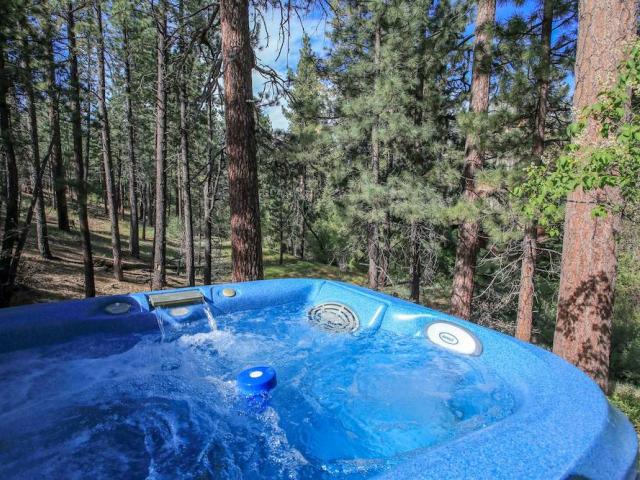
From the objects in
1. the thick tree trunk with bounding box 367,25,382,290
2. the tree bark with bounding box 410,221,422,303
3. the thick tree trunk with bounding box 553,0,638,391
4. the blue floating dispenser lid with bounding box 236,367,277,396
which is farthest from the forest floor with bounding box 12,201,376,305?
the thick tree trunk with bounding box 553,0,638,391

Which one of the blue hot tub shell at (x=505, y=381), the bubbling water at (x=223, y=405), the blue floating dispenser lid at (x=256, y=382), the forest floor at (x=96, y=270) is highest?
the blue hot tub shell at (x=505, y=381)

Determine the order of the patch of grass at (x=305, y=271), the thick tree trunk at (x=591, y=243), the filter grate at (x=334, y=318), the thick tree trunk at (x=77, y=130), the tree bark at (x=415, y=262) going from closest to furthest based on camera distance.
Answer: the thick tree trunk at (x=591, y=243), the filter grate at (x=334, y=318), the thick tree trunk at (x=77, y=130), the tree bark at (x=415, y=262), the patch of grass at (x=305, y=271)

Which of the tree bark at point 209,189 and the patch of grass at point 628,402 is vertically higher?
the tree bark at point 209,189

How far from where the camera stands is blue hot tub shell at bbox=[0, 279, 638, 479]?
1296mm

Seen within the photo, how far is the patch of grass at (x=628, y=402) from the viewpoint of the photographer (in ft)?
9.97

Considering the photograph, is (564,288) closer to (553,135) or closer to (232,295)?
(232,295)

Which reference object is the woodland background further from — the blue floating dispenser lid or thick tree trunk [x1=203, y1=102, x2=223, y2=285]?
the blue floating dispenser lid

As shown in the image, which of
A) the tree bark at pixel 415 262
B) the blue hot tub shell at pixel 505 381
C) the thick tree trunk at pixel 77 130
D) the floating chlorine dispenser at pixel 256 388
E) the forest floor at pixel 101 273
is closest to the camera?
the blue hot tub shell at pixel 505 381

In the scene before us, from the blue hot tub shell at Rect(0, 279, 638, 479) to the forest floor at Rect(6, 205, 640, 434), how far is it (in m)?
1.50

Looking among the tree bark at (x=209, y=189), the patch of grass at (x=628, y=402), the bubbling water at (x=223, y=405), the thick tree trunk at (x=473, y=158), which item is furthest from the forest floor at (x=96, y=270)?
the patch of grass at (x=628, y=402)

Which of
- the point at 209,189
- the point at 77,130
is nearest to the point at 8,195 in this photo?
the point at 77,130

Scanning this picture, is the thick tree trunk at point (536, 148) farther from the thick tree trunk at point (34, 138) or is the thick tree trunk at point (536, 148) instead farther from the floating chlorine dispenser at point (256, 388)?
the thick tree trunk at point (34, 138)

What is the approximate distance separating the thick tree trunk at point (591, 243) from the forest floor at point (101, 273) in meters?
0.64

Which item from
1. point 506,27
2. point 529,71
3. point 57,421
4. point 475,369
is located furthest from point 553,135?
point 57,421
